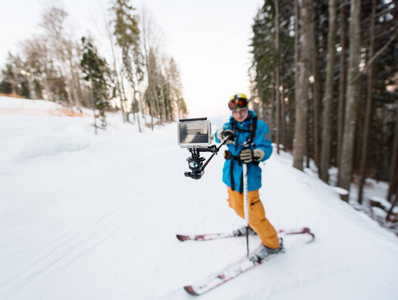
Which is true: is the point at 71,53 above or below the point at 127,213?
above

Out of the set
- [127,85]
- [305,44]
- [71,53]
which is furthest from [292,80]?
[71,53]

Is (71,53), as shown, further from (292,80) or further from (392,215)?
(392,215)

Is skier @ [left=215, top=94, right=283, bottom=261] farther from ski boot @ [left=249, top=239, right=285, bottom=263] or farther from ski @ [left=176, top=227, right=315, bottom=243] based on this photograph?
ski @ [left=176, top=227, right=315, bottom=243]

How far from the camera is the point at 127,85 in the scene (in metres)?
21.1

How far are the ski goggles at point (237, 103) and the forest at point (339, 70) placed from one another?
579cm

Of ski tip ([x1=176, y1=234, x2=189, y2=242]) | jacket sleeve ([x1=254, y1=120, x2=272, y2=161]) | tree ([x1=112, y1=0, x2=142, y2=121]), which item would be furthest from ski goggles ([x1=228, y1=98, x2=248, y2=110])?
tree ([x1=112, y1=0, x2=142, y2=121])

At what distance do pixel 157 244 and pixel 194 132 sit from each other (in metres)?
2.17

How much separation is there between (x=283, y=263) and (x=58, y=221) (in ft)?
12.8

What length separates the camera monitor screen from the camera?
1273 mm

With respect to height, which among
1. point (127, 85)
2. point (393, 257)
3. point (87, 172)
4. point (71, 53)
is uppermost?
point (71, 53)

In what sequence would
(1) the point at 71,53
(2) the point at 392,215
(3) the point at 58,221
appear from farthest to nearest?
1. (1) the point at 71,53
2. (2) the point at 392,215
3. (3) the point at 58,221

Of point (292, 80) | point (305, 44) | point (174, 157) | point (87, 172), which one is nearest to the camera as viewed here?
point (87, 172)

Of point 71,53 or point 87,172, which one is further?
point 71,53

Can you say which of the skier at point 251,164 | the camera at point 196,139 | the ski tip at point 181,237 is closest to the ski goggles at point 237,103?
the skier at point 251,164
